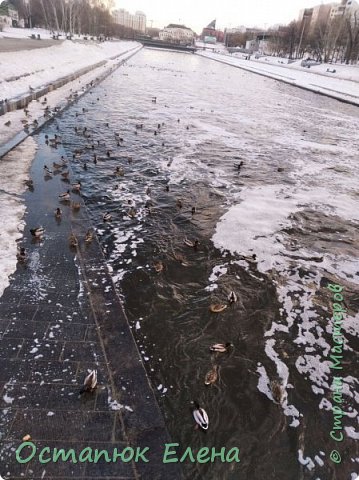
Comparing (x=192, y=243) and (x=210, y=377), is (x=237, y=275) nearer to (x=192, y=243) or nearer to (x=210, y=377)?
(x=192, y=243)

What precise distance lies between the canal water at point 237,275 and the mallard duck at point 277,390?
0.03 meters

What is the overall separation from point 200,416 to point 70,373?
1717mm

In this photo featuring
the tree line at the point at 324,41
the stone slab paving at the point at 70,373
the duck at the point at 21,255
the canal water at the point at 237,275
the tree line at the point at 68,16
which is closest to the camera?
the stone slab paving at the point at 70,373

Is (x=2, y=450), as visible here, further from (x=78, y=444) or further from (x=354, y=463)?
(x=354, y=463)

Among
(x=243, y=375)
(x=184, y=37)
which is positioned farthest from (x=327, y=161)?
(x=184, y=37)

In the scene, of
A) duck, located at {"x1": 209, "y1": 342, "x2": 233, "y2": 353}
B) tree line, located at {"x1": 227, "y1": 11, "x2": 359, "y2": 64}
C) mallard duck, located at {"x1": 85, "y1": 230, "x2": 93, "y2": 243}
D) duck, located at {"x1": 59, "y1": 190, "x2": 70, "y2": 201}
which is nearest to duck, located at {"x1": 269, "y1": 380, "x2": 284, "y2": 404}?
duck, located at {"x1": 209, "y1": 342, "x2": 233, "y2": 353}

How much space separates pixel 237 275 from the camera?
7.10 m

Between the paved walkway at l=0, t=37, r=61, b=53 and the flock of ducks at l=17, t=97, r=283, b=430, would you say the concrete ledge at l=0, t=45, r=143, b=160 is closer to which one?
the flock of ducks at l=17, t=97, r=283, b=430

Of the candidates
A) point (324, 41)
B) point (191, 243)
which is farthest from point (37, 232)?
point (324, 41)

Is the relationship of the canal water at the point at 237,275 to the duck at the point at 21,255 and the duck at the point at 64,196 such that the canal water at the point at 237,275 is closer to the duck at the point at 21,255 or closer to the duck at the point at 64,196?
the duck at the point at 64,196

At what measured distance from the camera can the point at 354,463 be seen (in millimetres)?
4121

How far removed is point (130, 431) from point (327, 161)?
1419 centimetres

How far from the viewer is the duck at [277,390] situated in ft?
15.5

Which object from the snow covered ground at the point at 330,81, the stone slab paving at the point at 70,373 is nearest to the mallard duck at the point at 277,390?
the stone slab paving at the point at 70,373
